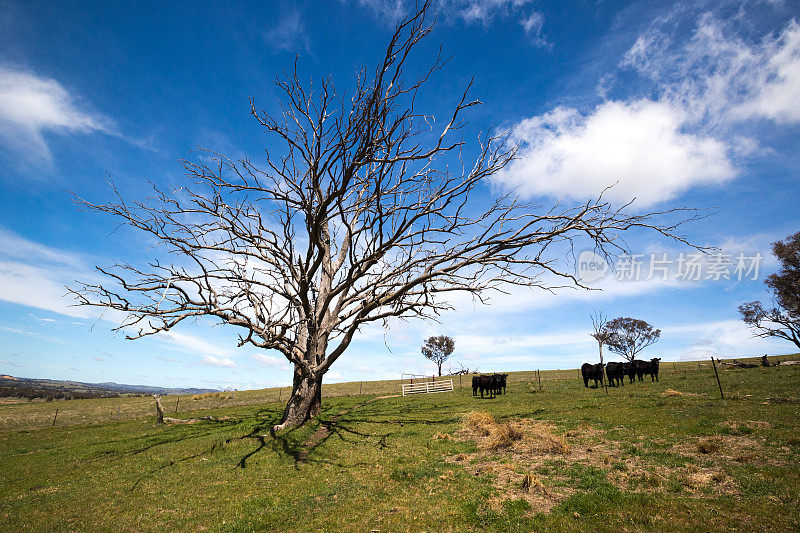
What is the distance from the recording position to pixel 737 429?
1080 cm

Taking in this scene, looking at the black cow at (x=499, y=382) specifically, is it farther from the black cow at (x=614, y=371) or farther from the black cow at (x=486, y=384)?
the black cow at (x=614, y=371)

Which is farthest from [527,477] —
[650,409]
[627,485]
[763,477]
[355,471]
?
[650,409]

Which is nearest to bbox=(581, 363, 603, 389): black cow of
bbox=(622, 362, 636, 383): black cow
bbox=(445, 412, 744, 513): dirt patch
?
bbox=(622, 362, 636, 383): black cow

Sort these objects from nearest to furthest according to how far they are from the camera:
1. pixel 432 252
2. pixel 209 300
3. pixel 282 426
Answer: pixel 209 300, pixel 432 252, pixel 282 426

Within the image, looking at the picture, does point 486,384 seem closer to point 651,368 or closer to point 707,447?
point 651,368

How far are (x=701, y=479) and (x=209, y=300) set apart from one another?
15.2m

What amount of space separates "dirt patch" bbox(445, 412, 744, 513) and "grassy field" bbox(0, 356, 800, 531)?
5 cm

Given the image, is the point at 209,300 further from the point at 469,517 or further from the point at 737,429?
the point at 737,429

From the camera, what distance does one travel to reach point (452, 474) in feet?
31.7

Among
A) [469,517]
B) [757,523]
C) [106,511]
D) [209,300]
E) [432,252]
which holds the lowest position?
[106,511]

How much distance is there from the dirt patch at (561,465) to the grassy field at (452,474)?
0.05 meters

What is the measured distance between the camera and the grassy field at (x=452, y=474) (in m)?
6.85

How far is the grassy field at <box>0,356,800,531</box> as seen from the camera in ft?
22.5

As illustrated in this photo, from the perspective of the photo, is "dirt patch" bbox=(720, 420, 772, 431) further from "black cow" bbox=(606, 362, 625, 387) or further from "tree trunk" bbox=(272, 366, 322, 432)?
"black cow" bbox=(606, 362, 625, 387)
